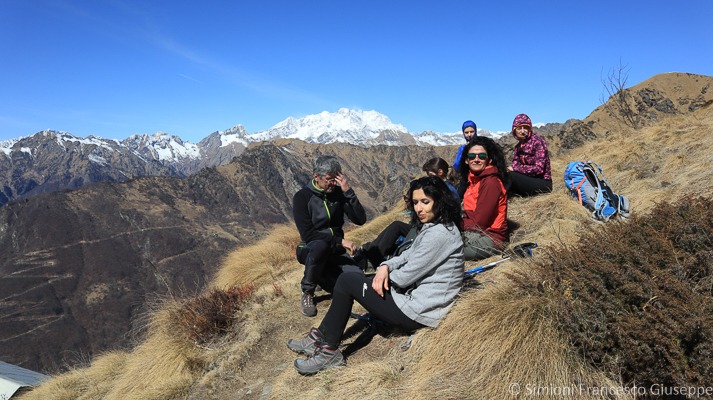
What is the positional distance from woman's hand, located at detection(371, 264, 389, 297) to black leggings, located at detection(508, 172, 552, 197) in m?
5.30

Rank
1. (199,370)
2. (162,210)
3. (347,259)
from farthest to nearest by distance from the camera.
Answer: (162,210) < (347,259) < (199,370)

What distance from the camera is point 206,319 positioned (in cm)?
640

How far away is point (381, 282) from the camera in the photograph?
154 inches

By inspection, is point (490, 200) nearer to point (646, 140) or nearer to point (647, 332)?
point (647, 332)

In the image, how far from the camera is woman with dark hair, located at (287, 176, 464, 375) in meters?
3.81

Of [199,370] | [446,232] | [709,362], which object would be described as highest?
[446,232]

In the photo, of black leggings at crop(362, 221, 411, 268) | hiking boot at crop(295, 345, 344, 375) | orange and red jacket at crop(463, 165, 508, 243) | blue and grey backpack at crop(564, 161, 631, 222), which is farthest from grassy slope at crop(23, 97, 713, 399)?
black leggings at crop(362, 221, 411, 268)

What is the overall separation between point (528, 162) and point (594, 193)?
1550 mm

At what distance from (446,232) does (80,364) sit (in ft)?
33.5

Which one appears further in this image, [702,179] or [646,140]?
[646,140]

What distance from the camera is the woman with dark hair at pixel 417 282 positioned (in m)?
3.81

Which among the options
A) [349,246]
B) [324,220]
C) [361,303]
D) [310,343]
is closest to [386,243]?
[349,246]

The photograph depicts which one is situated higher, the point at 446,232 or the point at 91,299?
the point at 446,232

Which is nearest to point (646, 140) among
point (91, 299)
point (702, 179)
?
point (702, 179)
